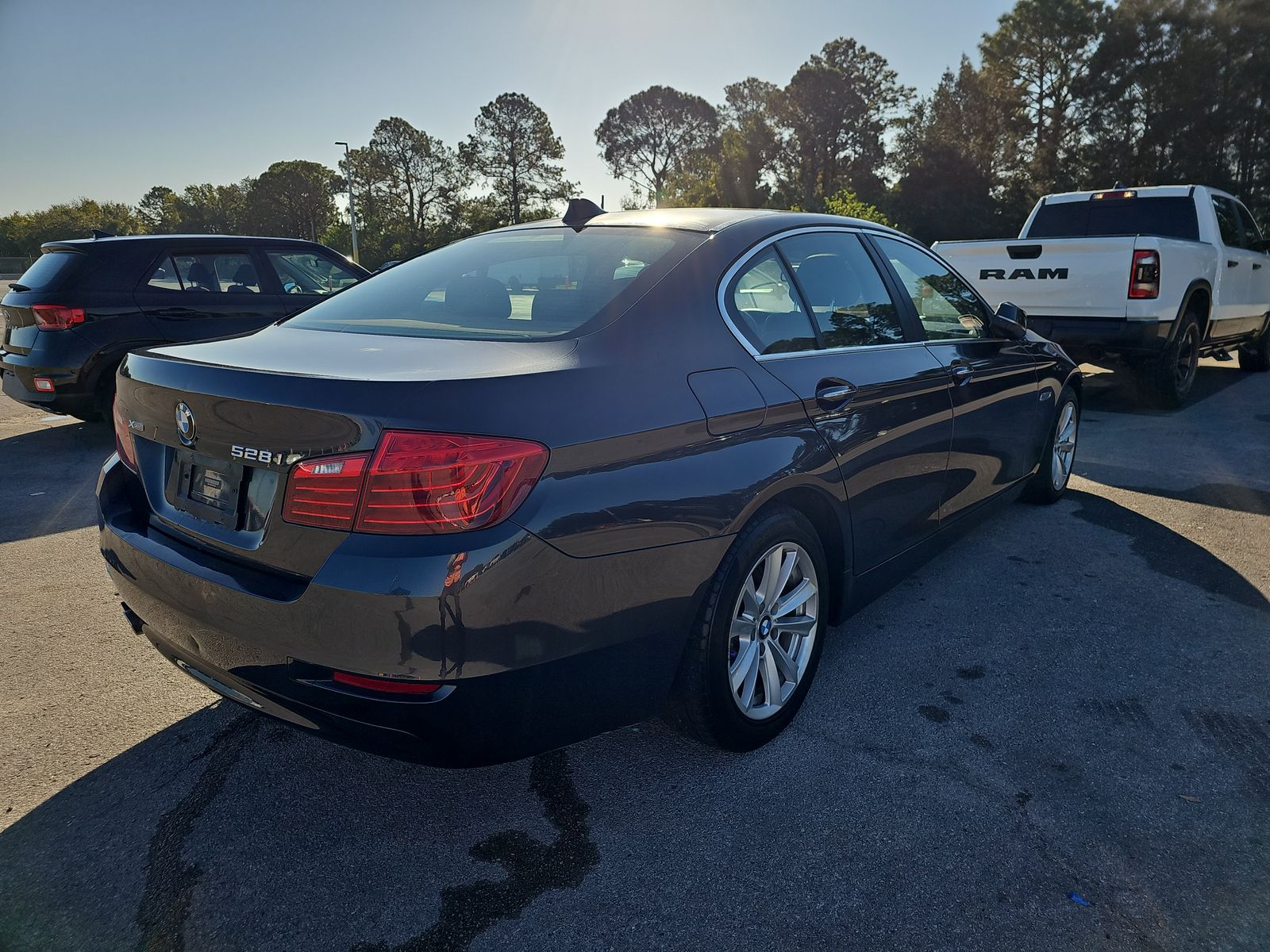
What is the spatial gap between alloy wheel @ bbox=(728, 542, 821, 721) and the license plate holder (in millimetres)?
1369

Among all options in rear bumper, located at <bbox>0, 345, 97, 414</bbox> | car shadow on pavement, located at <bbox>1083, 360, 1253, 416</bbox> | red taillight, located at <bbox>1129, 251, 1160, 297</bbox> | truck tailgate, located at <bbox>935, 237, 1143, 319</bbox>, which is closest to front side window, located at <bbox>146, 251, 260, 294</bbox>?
rear bumper, located at <bbox>0, 345, 97, 414</bbox>

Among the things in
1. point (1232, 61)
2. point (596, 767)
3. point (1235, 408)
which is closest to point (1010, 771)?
point (596, 767)

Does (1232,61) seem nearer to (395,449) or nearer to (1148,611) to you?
(1148,611)

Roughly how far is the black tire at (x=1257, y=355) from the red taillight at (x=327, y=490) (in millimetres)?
11844

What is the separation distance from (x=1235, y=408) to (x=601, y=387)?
8.42 m

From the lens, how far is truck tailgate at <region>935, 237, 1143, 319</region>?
7.16 metres

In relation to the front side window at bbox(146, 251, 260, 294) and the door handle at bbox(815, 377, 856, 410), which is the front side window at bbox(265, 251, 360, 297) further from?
the door handle at bbox(815, 377, 856, 410)

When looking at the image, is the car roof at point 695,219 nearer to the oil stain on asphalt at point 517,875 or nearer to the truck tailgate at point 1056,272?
the oil stain on asphalt at point 517,875

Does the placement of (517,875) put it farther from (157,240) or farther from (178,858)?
(157,240)

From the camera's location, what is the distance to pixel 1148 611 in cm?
359

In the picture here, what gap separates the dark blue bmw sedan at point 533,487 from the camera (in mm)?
1775

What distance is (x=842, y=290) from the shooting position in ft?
10.0

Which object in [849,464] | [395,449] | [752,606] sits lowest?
[752,606]

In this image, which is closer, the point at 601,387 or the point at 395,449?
the point at 395,449
